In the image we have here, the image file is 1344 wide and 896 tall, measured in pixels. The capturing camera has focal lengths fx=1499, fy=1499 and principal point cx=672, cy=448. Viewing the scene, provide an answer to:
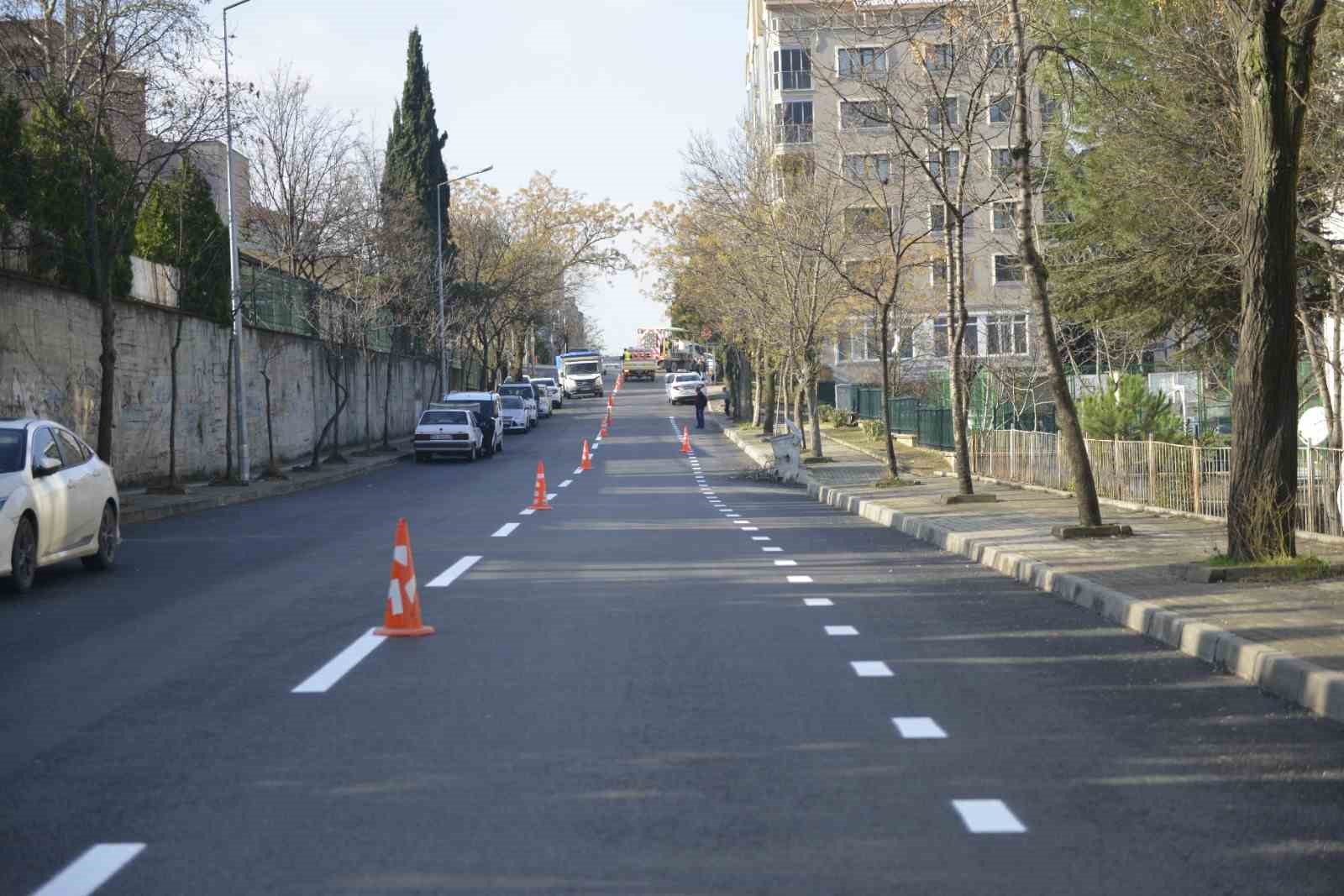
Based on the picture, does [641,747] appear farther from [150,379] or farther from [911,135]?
[150,379]

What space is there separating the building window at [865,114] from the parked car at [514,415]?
31755mm

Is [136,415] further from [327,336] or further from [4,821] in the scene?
[4,821]

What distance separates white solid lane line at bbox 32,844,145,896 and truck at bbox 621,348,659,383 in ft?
411

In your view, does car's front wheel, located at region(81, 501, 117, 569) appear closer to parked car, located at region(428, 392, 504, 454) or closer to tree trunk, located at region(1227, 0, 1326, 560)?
tree trunk, located at region(1227, 0, 1326, 560)

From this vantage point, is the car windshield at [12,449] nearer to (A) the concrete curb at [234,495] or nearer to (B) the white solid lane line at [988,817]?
(A) the concrete curb at [234,495]

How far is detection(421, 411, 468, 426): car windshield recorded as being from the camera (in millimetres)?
45188

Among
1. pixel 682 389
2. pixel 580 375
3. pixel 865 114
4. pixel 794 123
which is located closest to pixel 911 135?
pixel 865 114

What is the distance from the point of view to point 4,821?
5.76 m

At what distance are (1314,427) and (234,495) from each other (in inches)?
768

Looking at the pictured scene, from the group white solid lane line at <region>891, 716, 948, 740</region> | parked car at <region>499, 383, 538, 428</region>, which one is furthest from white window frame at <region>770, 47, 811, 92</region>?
white solid lane line at <region>891, 716, 948, 740</region>

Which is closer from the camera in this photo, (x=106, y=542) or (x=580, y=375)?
(x=106, y=542)

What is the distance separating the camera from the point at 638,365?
5157 inches

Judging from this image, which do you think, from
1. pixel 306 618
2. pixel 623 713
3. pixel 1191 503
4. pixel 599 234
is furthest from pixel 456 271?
pixel 623 713

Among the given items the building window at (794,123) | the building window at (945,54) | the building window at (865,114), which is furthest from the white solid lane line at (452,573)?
the building window at (794,123)
